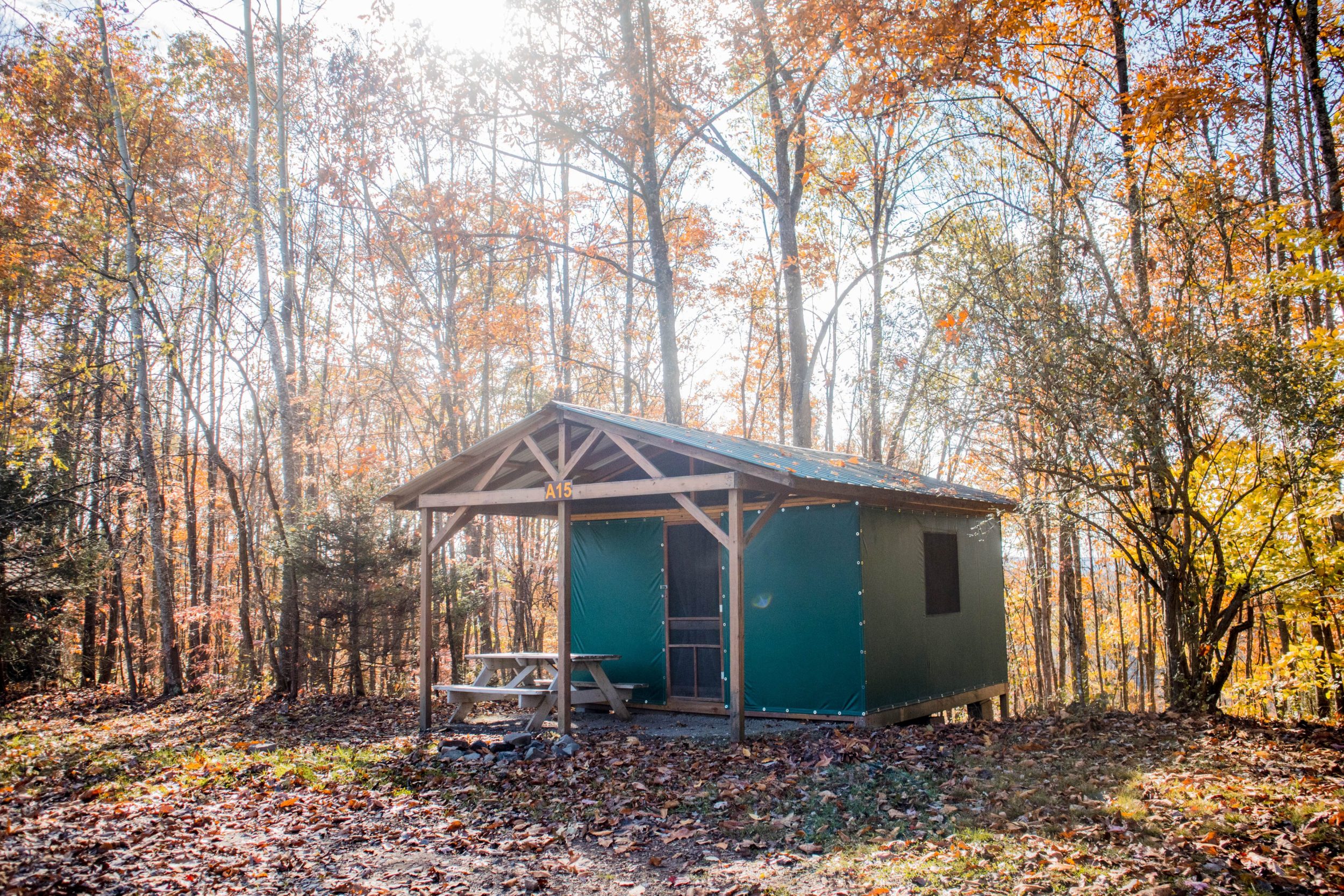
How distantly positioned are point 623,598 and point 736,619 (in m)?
3.37

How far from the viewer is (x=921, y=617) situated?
9586 millimetres

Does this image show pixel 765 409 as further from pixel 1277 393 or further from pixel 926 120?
pixel 1277 393

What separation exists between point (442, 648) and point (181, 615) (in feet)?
18.6

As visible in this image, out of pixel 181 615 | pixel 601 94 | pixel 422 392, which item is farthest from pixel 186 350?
pixel 601 94

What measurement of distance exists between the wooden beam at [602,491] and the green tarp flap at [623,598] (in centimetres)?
137

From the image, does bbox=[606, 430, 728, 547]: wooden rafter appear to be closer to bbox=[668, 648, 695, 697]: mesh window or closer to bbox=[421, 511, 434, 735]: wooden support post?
bbox=[668, 648, 695, 697]: mesh window

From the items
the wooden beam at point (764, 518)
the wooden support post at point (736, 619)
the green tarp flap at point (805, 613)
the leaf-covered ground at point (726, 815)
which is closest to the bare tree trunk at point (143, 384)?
the leaf-covered ground at point (726, 815)

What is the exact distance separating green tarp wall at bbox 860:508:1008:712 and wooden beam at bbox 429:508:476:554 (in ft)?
14.3

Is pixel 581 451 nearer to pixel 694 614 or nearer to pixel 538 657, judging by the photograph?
pixel 538 657

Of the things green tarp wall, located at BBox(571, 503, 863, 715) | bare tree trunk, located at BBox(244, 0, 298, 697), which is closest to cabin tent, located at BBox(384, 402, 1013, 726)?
green tarp wall, located at BBox(571, 503, 863, 715)

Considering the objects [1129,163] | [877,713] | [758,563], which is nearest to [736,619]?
[758,563]

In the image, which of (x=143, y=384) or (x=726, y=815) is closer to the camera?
(x=726, y=815)

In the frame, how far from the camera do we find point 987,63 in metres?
11.0

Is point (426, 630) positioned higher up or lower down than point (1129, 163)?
lower down
